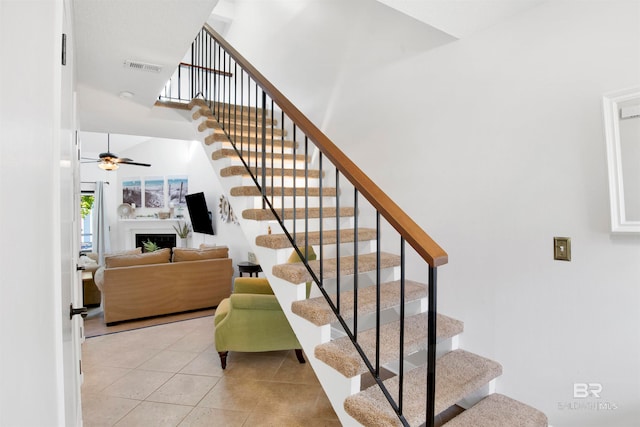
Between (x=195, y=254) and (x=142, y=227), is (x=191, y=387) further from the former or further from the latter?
(x=142, y=227)

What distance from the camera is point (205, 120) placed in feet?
11.0

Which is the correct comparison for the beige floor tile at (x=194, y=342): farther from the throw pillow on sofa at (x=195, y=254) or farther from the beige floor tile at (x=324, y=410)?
the beige floor tile at (x=324, y=410)

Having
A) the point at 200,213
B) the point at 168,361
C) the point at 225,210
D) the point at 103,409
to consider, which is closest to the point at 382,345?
the point at 103,409

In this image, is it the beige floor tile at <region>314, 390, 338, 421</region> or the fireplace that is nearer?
the beige floor tile at <region>314, 390, 338, 421</region>

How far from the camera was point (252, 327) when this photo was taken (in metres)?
2.98

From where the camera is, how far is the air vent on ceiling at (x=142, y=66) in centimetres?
266

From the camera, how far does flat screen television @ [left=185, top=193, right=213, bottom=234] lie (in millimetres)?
6691

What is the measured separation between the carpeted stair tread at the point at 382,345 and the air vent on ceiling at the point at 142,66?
2.46m

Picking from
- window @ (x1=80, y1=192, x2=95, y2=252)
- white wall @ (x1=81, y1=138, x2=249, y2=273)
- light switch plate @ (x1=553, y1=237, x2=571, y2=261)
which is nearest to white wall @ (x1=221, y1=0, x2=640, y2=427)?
light switch plate @ (x1=553, y1=237, x2=571, y2=261)

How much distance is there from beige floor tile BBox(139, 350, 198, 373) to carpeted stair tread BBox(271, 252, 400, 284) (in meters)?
1.60

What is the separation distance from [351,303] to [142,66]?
95.0 inches

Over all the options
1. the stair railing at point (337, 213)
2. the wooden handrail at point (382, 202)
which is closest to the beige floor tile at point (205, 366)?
the stair railing at point (337, 213)

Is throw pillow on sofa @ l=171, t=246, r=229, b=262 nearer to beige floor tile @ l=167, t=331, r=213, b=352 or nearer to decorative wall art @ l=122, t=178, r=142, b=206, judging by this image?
beige floor tile @ l=167, t=331, r=213, b=352

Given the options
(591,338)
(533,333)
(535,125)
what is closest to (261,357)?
(533,333)
